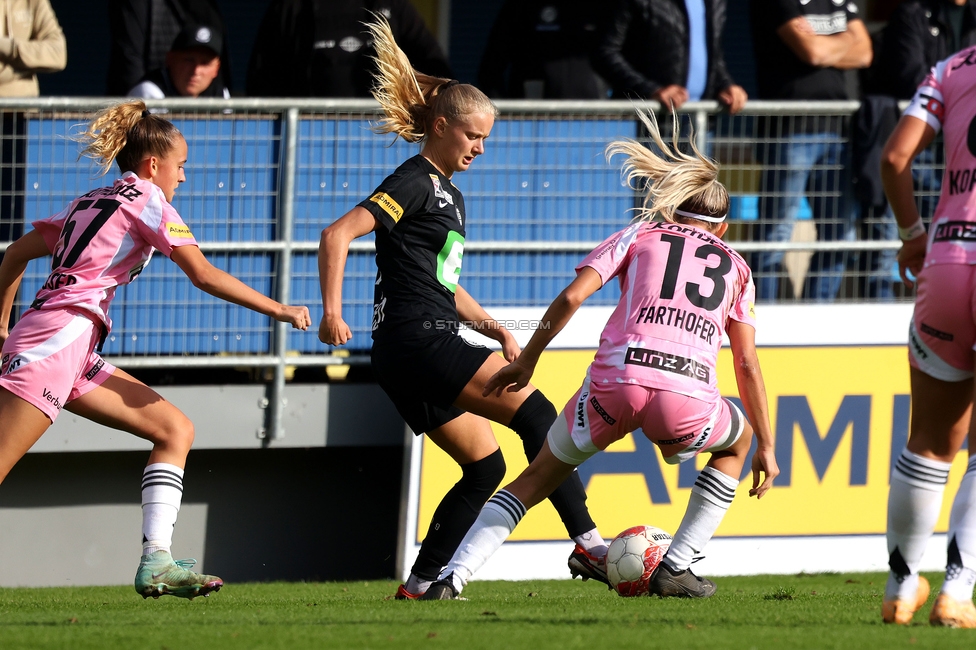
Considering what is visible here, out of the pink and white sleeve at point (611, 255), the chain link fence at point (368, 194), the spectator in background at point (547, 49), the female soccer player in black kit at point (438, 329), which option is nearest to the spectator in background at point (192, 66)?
the chain link fence at point (368, 194)

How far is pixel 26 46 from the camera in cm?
772

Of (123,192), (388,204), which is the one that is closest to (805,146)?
(388,204)

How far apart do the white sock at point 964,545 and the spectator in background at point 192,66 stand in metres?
5.49

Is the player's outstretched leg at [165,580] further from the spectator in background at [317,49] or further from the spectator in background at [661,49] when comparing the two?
the spectator in background at [661,49]

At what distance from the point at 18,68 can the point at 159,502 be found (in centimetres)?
360

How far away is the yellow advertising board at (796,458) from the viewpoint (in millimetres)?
7547

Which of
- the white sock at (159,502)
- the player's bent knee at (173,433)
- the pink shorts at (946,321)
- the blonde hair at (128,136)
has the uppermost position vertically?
the blonde hair at (128,136)

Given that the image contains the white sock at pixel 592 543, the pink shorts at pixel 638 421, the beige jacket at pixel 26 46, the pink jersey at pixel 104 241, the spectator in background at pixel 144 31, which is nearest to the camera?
the pink shorts at pixel 638 421

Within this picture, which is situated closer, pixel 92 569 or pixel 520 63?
pixel 92 569

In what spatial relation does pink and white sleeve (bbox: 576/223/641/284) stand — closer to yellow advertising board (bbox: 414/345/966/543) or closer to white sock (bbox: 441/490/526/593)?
white sock (bbox: 441/490/526/593)

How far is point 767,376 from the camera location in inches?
303

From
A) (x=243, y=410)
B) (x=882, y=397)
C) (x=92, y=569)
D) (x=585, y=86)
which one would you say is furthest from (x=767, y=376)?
(x=92, y=569)

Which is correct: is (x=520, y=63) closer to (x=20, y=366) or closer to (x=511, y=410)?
(x=511, y=410)

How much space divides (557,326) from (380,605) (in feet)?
4.82
